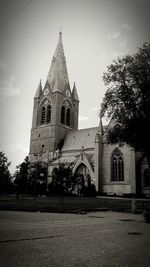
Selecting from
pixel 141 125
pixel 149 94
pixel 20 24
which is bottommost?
pixel 141 125

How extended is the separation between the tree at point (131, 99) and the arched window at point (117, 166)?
23.9 meters

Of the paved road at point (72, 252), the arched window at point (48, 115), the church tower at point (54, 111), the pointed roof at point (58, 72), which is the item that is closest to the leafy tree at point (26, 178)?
the church tower at point (54, 111)

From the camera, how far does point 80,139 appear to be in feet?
206

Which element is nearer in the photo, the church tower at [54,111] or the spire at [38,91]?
the church tower at [54,111]

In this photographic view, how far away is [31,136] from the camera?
6881 centimetres

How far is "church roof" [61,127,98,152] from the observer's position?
60.5m

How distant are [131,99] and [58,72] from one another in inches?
1939

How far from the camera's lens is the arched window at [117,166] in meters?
48.0

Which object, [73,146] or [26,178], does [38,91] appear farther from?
[26,178]

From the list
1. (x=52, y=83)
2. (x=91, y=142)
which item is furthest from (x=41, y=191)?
(x=52, y=83)

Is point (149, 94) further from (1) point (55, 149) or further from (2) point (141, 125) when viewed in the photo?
(1) point (55, 149)

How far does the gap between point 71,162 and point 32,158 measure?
14.2 metres

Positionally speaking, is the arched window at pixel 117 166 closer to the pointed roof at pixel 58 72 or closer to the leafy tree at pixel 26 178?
the leafy tree at pixel 26 178

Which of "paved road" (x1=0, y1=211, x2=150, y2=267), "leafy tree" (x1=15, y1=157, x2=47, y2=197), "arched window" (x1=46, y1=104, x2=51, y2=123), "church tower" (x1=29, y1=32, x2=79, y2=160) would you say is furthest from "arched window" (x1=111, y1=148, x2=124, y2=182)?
"paved road" (x1=0, y1=211, x2=150, y2=267)
